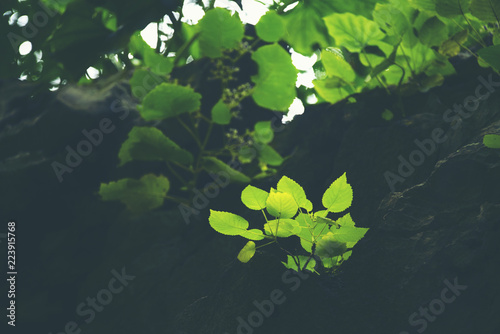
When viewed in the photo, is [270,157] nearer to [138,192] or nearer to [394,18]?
[138,192]

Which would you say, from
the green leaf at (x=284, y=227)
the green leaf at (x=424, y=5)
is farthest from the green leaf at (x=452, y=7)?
the green leaf at (x=284, y=227)

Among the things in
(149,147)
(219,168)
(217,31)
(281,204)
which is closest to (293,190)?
(281,204)

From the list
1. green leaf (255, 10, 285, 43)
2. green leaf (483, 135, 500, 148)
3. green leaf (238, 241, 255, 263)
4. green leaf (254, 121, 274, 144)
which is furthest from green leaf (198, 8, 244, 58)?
green leaf (483, 135, 500, 148)

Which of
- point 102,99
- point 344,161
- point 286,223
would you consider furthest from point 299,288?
point 102,99

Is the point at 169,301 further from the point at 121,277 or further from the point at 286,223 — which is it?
the point at 286,223

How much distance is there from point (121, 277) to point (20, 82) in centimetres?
104

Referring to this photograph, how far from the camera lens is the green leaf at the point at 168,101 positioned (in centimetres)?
188

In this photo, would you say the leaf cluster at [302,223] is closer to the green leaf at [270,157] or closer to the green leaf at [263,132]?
the green leaf at [270,157]

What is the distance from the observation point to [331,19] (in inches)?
74.6

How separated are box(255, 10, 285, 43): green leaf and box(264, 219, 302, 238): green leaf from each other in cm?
122

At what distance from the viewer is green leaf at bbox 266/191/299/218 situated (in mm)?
1230

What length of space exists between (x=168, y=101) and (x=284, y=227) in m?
0.88

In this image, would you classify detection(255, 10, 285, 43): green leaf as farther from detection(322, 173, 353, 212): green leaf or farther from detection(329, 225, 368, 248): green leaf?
detection(329, 225, 368, 248): green leaf

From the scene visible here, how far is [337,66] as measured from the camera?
6.33 ft
